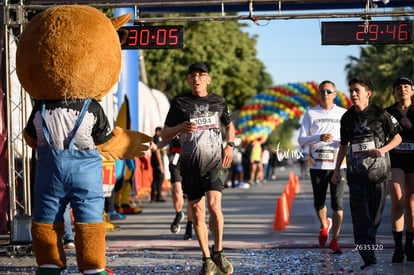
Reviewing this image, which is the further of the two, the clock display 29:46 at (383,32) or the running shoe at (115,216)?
the running shoe at (115,216)

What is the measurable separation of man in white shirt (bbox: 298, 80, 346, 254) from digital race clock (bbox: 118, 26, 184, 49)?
2.35 m

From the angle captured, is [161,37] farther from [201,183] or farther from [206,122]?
[201,183]

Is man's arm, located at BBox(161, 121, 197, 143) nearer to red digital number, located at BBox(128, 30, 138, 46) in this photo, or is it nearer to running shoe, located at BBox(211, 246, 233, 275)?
running shoe, located at BBox(211, 246, 233, 275)

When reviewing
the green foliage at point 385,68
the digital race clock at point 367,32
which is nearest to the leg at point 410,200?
the digital race clock at point 367,32

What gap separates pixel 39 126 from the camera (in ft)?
21.7

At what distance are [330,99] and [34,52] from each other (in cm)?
451

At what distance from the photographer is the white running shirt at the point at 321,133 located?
389 inches

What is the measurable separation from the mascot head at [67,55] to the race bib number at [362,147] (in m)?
2.72

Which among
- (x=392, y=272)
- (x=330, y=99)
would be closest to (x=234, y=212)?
(x=330, y=99)

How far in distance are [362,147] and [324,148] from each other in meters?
1.75

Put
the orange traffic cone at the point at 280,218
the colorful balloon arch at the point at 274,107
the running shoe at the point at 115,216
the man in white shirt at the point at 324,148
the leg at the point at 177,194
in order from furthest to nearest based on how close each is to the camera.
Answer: the colorful balloon arch at the point at 274,107 → the running shoe at the point at 115,216 → the orange traffic cone at the point at 280,218 → the leg at the point at 177,194 → the man in white shirt at the point at 324,148

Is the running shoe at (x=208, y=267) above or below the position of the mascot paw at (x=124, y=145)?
below

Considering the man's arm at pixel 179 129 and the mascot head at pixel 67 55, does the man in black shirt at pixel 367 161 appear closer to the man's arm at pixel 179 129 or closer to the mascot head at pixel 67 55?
the man's arm at pixel 179 129

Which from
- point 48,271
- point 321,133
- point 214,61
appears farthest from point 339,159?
point 214,61
